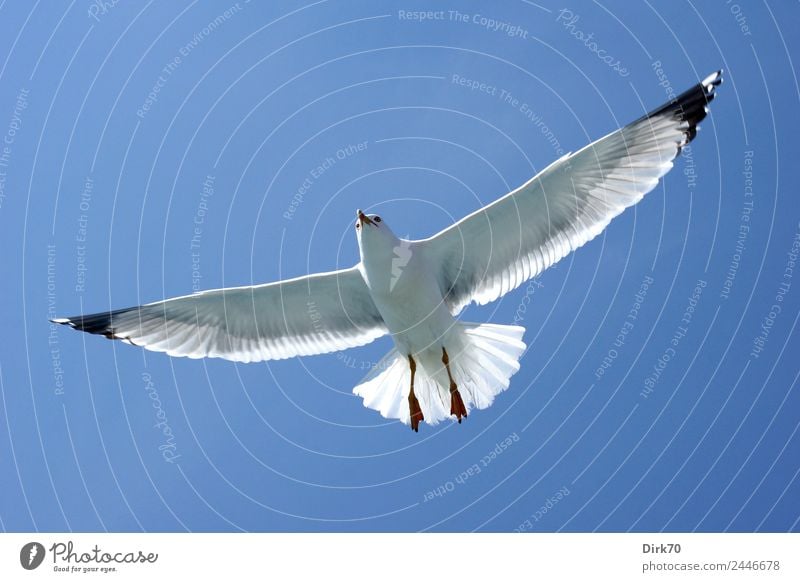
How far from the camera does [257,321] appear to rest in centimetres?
791

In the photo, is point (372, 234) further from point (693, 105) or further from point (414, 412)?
point (693, 105)

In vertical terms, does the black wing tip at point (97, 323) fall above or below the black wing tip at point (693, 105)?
below

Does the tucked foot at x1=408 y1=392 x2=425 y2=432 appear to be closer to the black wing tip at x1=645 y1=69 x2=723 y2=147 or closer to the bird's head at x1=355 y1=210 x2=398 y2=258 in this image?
the bird's head at x1=355 y1=210 x2=398 y2=258

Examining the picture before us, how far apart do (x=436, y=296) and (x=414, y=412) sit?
940mm

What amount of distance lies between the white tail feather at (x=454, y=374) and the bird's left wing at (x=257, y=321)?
0.50m

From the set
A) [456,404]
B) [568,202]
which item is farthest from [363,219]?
[456,404]

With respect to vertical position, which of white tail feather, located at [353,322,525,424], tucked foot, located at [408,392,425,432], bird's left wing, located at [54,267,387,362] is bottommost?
tucked foot, located at [408,392,425,432]

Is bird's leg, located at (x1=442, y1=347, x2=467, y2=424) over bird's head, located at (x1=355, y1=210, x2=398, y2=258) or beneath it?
beneath

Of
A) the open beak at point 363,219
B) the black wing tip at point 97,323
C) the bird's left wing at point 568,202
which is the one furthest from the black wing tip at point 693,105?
the black wing tip at point 97,323

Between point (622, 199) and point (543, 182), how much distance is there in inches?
24.1

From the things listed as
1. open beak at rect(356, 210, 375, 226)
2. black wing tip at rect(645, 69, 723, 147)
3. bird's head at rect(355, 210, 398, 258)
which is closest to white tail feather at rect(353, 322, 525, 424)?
bird's head at rect(355, 210, 398, 258)

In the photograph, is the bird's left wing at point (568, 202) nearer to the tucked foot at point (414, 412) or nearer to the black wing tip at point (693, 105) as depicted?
the black wing tip at point (693, 105)

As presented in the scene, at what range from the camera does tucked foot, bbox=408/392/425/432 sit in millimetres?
7516

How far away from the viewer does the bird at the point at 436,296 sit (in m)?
7.03
